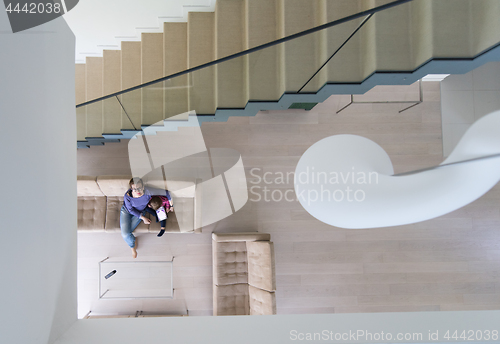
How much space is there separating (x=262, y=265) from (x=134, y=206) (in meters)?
1.75

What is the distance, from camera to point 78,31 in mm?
3418

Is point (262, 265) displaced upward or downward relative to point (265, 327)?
downward

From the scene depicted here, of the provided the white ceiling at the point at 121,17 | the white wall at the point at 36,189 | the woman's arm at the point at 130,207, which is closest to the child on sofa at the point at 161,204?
the woman's arm at the point at 130,207

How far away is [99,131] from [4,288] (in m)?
2.49

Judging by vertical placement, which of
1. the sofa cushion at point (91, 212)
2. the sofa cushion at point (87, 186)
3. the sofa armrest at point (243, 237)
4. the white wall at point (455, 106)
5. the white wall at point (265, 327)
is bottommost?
the sofa armrest at point (243, 237)

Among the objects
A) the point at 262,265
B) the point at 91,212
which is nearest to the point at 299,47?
the point at 262,265

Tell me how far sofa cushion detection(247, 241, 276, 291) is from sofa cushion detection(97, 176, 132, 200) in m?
1.78

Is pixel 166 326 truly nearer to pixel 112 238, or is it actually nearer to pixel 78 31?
pixel 112 238

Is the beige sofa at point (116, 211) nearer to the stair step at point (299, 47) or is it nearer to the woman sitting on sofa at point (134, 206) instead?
the woman sitting on sofa at point (134, 206)

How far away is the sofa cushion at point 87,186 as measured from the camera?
310cm

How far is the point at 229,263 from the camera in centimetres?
338

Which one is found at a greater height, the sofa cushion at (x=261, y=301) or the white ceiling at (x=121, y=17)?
the white ceiling at (x=121, y=17)

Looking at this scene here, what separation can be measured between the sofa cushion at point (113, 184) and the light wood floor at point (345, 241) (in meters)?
0.54

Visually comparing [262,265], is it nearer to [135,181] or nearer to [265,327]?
[135,181]
